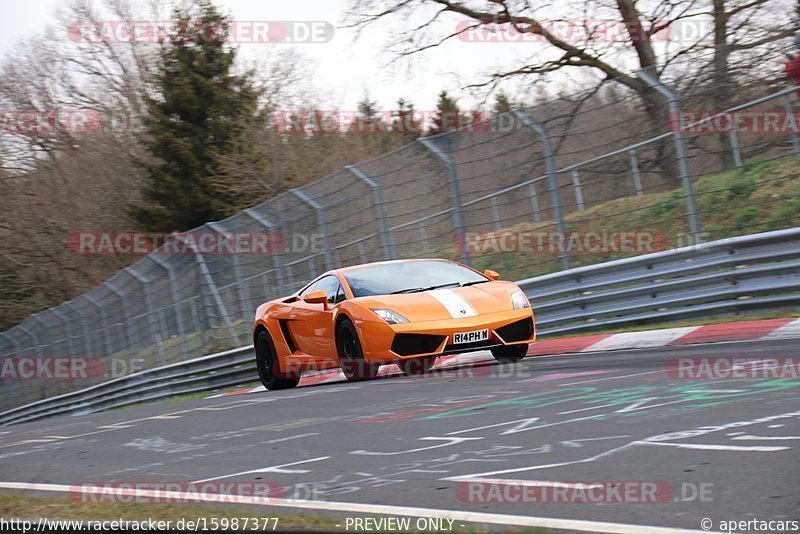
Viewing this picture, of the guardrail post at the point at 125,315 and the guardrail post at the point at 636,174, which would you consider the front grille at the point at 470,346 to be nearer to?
the guardrail post at the point at 636,174

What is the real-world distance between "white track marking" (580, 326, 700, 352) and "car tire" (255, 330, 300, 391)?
143 inches

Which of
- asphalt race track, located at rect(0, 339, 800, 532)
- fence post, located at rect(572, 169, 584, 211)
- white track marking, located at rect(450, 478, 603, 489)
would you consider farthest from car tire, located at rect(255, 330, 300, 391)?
white track marking, located at rect(450, 478, 603, 489)

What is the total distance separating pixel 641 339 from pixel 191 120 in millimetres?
32604

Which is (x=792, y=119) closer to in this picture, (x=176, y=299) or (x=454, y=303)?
(x=454, y=303)

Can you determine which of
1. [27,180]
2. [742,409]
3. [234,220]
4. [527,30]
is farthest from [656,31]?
[27,180]

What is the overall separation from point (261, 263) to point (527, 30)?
9043mm

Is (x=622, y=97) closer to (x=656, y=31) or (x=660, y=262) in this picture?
(x=660, y=262)

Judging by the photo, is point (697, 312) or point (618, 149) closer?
point (697, 312)

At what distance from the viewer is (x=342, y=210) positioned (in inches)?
616

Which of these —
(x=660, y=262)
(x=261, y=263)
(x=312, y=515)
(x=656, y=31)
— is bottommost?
(x=312, y=515)

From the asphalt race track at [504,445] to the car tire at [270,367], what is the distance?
2.26m

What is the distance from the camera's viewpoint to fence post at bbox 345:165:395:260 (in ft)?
48.7

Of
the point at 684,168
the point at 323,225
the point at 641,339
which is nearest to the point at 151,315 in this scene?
the point at 323,225

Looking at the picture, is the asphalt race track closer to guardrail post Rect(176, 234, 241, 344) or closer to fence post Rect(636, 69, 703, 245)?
fence post Rect(636, 69, 703, 245)
